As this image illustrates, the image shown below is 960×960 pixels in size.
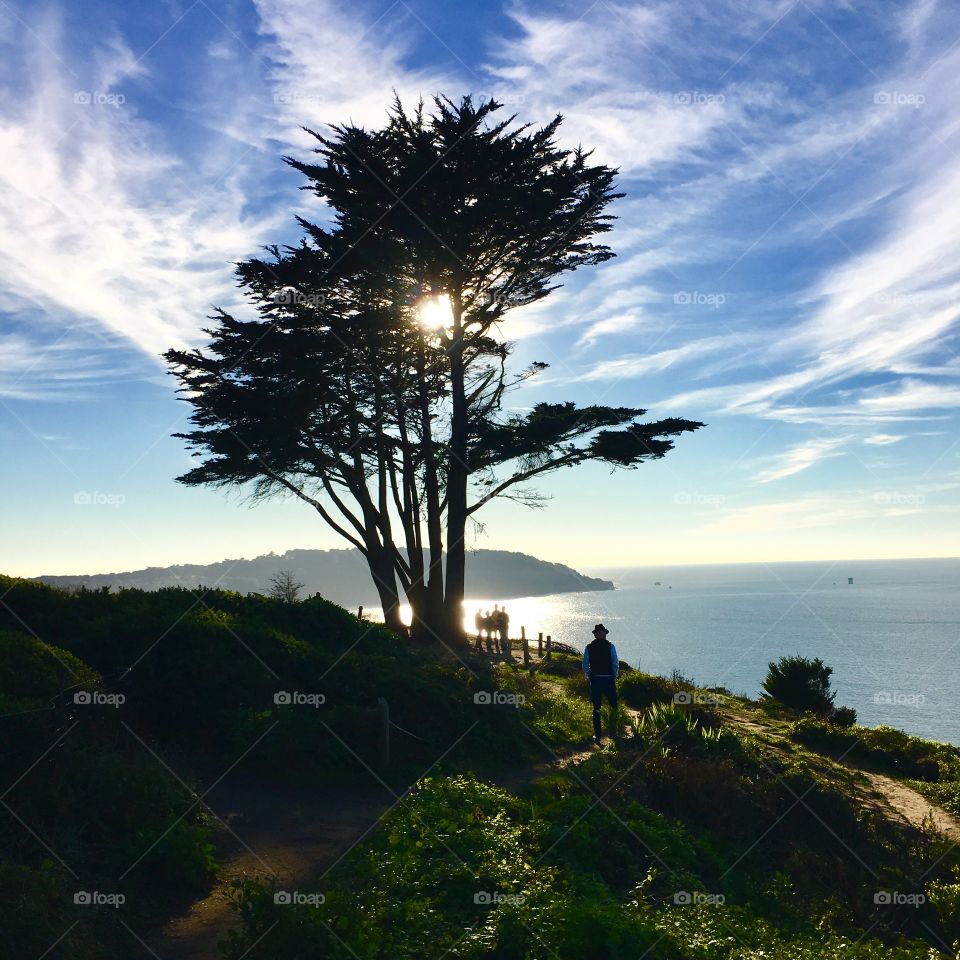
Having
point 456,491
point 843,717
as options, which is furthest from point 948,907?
point 456,491

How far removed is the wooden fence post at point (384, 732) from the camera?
1061cm

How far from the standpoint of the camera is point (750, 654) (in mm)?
95438

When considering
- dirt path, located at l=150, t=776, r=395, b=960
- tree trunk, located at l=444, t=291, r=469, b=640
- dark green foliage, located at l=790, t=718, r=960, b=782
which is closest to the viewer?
dirt path, located at l=150, t=776, r=395, b=960

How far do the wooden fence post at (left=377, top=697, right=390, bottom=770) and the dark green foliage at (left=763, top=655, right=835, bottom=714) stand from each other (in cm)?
1633

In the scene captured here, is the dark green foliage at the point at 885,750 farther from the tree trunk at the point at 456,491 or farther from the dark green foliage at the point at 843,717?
the tree trunk at the point at 456,491

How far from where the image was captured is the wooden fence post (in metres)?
10.6

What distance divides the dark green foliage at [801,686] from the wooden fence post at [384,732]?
53.6ft

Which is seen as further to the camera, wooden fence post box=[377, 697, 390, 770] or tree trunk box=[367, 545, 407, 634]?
tree trunk box=[367, 545, 407, 634]

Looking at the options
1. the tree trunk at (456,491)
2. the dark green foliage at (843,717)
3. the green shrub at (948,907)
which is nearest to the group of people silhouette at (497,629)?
the tree trunk at (456,491)

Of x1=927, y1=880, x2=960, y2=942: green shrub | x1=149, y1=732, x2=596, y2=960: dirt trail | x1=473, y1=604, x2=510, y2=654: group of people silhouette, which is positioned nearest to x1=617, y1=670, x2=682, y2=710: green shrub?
x1=473, y1=604, x2=510, y2=654: group of people silhouette

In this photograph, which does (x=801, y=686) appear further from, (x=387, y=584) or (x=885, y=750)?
(x=387, y=584)

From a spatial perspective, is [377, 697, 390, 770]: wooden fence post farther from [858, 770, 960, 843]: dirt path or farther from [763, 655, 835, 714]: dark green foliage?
[763, 655, 835, 714]: dark green foliage

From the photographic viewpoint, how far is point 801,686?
2267 centimetres

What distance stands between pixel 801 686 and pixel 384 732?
56.1 ft
